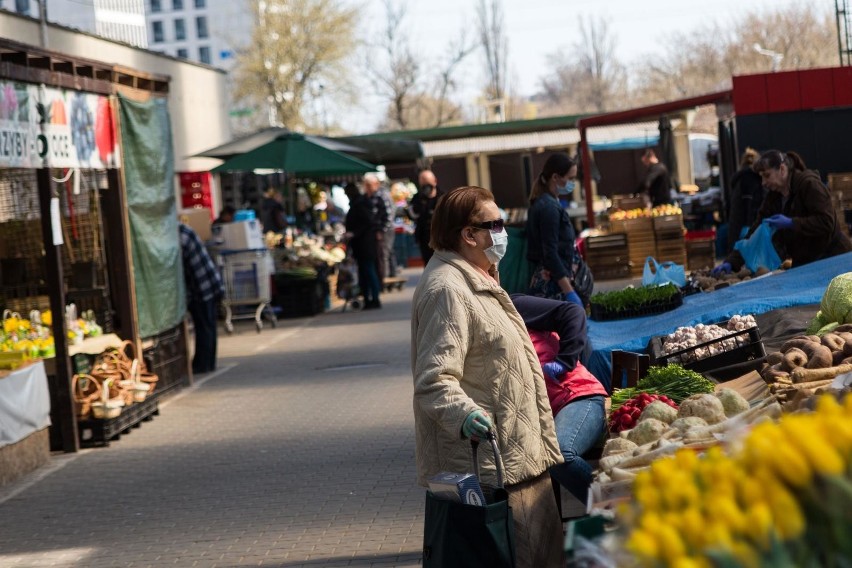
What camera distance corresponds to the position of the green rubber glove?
15.1 feet

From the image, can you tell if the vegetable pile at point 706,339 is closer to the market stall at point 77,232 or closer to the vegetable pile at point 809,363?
the vegetable pile at point 809,363

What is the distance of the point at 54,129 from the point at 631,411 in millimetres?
6806

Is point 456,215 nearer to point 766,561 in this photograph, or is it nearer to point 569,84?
point 766,561

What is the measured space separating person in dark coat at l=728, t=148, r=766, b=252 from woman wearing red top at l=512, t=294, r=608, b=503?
28.3 feet

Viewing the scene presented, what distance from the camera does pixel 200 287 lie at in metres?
15.5

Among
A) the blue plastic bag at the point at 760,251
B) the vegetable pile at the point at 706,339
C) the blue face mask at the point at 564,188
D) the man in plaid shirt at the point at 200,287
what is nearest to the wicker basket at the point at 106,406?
the man in plaid shirt at the point at 200,287

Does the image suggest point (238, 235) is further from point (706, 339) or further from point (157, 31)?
point (157, 31)

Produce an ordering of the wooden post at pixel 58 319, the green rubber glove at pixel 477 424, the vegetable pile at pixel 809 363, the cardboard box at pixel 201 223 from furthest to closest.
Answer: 1. the cardboard box at pixel 201 223
2. the wooden post at pixel 58 319
3. the vegetable pile at pixel 809 363
4. the green rubber glove at pixel 477 424

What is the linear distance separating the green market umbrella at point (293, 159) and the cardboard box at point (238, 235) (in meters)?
1.56

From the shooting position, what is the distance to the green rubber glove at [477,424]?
461 cm

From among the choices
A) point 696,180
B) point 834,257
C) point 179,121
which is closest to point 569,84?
point 696,180

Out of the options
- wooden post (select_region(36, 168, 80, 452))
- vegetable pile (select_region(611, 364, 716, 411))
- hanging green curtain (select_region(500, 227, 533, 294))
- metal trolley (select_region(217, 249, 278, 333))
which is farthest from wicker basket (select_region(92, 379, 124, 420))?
metal trolley (select_region(217, 249, 278, 333))

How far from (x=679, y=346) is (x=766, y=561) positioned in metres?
5.57

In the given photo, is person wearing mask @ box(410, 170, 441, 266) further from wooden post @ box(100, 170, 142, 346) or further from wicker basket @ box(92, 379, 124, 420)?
wicker basket @ box(92, 379, 124, 420)
